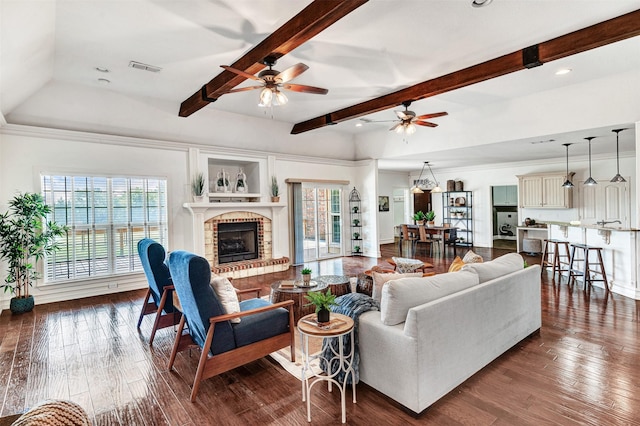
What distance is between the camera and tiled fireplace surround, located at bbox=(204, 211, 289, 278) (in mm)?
6574

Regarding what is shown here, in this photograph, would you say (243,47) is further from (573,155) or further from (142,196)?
(573,155)

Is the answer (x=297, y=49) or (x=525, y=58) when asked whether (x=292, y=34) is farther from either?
(x=525, y=58)

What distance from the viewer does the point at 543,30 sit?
11.8 ft

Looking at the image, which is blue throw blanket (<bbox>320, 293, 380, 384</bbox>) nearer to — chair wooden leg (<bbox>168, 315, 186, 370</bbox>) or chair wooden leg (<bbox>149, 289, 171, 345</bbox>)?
chair wooden leg (<bbox>168, 315, 186, 370</bbox>)

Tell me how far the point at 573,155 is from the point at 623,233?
4.29 meters

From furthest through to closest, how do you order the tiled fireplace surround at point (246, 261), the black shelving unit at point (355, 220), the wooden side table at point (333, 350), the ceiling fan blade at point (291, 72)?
1. the black shelving unit at point (355, 220)
2. the tiled fireplace surround at point (246, 261)
3. the ceiling fan blade at point (291, 72)
4. the wooden side table at point (333, 350)

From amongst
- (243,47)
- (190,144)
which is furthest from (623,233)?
(190,144)

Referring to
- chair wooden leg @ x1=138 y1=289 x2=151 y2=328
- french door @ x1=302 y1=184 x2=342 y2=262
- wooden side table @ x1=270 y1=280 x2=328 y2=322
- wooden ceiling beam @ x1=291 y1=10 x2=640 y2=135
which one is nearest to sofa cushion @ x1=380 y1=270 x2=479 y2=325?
wooden side table @ x1=270 y1=280 x2=328 y2=322

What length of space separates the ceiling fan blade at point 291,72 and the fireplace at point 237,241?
4.11 metres

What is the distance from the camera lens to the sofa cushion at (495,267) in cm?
302

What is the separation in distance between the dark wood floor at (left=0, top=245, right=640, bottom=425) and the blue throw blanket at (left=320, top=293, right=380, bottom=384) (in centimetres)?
18

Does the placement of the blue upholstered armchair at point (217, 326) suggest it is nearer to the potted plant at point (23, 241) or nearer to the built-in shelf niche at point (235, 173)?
the potted plant at point (23, 241)

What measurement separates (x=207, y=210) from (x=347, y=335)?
4.85m

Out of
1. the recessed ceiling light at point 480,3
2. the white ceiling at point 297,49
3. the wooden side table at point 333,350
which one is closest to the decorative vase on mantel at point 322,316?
the wooden side table at point 333,350
